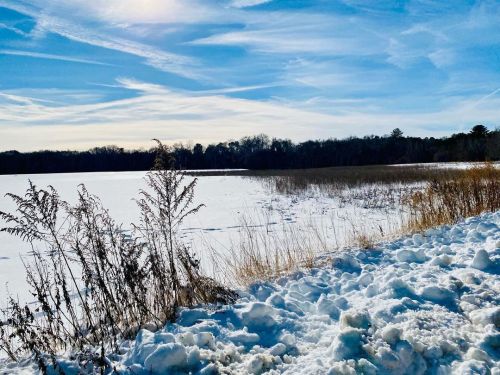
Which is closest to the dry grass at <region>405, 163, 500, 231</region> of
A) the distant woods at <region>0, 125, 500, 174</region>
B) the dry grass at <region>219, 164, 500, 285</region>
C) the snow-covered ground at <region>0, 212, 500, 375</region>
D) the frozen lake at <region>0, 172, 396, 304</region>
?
the dry grass at <region>219, 164, 500, 285</region>

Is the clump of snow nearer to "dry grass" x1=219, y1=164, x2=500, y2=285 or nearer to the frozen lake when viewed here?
"dry grass" x1=219, y1=164, x2=500, y2=285

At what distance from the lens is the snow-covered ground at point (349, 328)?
3.00 meters

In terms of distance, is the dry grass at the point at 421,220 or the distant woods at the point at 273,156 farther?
the distant woods at the point at 273,156

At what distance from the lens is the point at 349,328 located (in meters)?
3.21

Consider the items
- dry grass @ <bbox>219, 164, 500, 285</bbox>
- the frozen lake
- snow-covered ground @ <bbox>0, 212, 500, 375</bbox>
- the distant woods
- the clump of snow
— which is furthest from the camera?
the distant woods

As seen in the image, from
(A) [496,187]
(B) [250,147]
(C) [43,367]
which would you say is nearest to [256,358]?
(C) [43,367]

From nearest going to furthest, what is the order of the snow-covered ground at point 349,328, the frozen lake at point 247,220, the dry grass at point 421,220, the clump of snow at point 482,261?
the snow-covered ground at point 349,328 → the clump of snow at point 482,261 → the dry grass at point 421,220 → the frozen lake at point 247,220

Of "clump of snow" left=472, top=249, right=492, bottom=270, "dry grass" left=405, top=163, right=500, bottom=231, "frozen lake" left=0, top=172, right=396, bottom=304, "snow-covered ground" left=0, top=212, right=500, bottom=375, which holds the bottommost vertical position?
"frozen lake" left=0, top=172, right=396, bottom=304

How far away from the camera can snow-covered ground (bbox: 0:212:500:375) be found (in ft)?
9.84

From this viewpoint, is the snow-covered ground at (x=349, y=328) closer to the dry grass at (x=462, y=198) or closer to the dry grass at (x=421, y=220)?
the dry grass at (x=421, y=220)

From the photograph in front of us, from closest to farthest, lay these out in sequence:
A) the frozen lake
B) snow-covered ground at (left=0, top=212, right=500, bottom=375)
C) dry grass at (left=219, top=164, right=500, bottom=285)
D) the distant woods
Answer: snow-covered ground at (left=0, top=212, right=500, bottom=375) < dry grass at (left=219, top=164, right=500, bottom=285) < the frozen lake < the distant woods

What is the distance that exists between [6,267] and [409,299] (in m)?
7.78

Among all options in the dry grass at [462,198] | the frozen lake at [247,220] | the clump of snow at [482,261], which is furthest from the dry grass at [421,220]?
the clump of snow at [482,261]

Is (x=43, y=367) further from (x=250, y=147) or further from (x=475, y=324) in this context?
(x=250, y=147)
